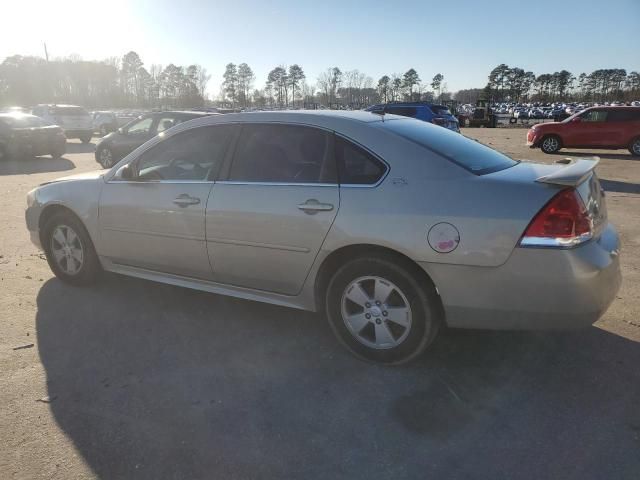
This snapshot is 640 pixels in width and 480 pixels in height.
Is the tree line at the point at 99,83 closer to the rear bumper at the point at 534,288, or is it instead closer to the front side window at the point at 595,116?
the front side window at the point at 595,116

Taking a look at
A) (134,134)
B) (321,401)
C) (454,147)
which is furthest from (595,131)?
(321,401)

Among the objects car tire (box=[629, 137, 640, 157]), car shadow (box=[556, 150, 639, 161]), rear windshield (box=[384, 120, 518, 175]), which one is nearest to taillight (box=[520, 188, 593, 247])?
rear windshield (box=[384, 120, 518, 175])

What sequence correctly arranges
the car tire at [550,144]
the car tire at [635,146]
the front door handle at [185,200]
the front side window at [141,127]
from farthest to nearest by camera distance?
the car tire at [550,144], the car tire at [635,146], the front side window at [141,127], the front door handle at [185,200]

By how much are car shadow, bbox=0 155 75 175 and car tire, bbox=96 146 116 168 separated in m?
1.18

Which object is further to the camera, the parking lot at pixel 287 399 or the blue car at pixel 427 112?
the blue car at pixel 427 112

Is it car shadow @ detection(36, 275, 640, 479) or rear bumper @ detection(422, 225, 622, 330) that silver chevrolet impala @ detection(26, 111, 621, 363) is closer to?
rear bumper @ detection(422, 225, 622, 330)

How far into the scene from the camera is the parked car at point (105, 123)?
96.6 feet

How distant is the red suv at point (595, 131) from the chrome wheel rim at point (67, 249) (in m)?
17.0

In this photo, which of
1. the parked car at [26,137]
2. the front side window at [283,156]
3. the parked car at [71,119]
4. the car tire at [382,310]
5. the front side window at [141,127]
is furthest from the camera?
the parked car at [71,119]

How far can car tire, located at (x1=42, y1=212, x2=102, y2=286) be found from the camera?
4633 mm

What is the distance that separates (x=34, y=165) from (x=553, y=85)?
127014mm

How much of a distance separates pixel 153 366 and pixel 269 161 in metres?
1.62

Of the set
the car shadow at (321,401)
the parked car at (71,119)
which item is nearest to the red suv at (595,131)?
the car shadow at (321,401)

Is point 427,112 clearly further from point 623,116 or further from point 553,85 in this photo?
point 553,85
